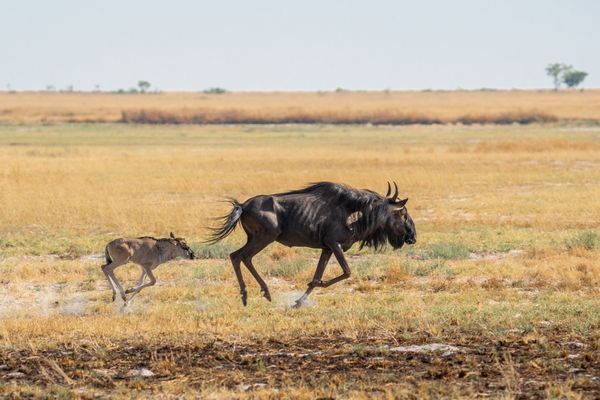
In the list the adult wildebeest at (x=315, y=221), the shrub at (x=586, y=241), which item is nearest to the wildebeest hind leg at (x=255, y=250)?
the adult wildebeest at (x=315, y=221)

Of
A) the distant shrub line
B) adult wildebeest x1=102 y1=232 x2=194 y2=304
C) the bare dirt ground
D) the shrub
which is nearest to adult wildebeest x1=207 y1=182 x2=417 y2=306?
adult wildebeest x1=102 y1=232 x2=194 y2=304

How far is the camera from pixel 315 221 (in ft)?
43.1

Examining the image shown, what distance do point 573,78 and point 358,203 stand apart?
571 ft

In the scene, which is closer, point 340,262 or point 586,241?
point 340,262

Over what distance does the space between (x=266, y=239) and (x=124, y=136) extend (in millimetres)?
55982

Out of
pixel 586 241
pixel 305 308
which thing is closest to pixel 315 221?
pixel 305 308

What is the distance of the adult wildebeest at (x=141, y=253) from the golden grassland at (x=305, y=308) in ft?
1.11

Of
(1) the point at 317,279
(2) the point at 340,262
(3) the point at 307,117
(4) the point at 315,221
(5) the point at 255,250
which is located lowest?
(3) the point at 307,117

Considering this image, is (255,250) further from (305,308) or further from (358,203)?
(358,203)

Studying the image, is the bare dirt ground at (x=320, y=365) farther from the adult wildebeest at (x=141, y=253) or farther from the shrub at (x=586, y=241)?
the shrub at (x=586, y=241)

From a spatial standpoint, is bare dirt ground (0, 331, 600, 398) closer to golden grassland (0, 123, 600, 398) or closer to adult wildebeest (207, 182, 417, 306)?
golden grassland (0, 123, 600, 398)

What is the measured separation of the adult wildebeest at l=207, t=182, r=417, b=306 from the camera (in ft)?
42.5

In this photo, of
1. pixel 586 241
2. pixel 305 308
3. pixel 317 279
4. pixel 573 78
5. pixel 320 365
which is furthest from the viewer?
pixel 573 78

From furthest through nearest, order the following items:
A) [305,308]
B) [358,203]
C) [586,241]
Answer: [586,241]
[358,203]
[305,308]
